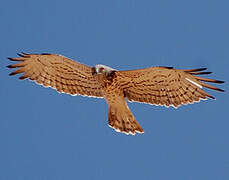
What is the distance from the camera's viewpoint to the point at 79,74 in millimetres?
13445

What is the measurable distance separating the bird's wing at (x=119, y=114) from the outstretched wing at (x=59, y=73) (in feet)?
0.96

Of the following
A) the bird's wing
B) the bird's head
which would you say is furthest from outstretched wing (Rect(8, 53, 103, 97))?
the bird's head

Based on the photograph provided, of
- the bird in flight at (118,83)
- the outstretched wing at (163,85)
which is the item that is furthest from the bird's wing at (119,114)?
the outstretched wing at (163,85)

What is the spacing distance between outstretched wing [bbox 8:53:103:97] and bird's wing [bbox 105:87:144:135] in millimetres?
291

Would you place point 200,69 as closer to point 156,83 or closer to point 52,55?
point 156,83

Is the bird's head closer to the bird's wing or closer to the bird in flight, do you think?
the bird in flight

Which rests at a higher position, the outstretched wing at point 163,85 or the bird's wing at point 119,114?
the outstretched wing at point 163,85

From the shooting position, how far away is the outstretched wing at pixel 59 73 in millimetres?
13164

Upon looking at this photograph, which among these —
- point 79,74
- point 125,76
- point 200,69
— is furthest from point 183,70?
point 79,74

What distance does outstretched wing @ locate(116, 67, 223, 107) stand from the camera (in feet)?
42.1

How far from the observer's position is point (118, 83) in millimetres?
13117

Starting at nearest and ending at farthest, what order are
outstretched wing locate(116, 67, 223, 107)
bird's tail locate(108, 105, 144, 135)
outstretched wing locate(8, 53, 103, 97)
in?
outstretched wing locate(116, 67, 223, 107), bird's tail locate(108, 105, 144, 135), outstretched wing locate(8, 53, 103, 97)

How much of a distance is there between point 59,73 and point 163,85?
2.06 meters

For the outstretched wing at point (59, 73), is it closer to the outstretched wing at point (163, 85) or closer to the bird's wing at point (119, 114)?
the bird's wing at point (119, 114)
